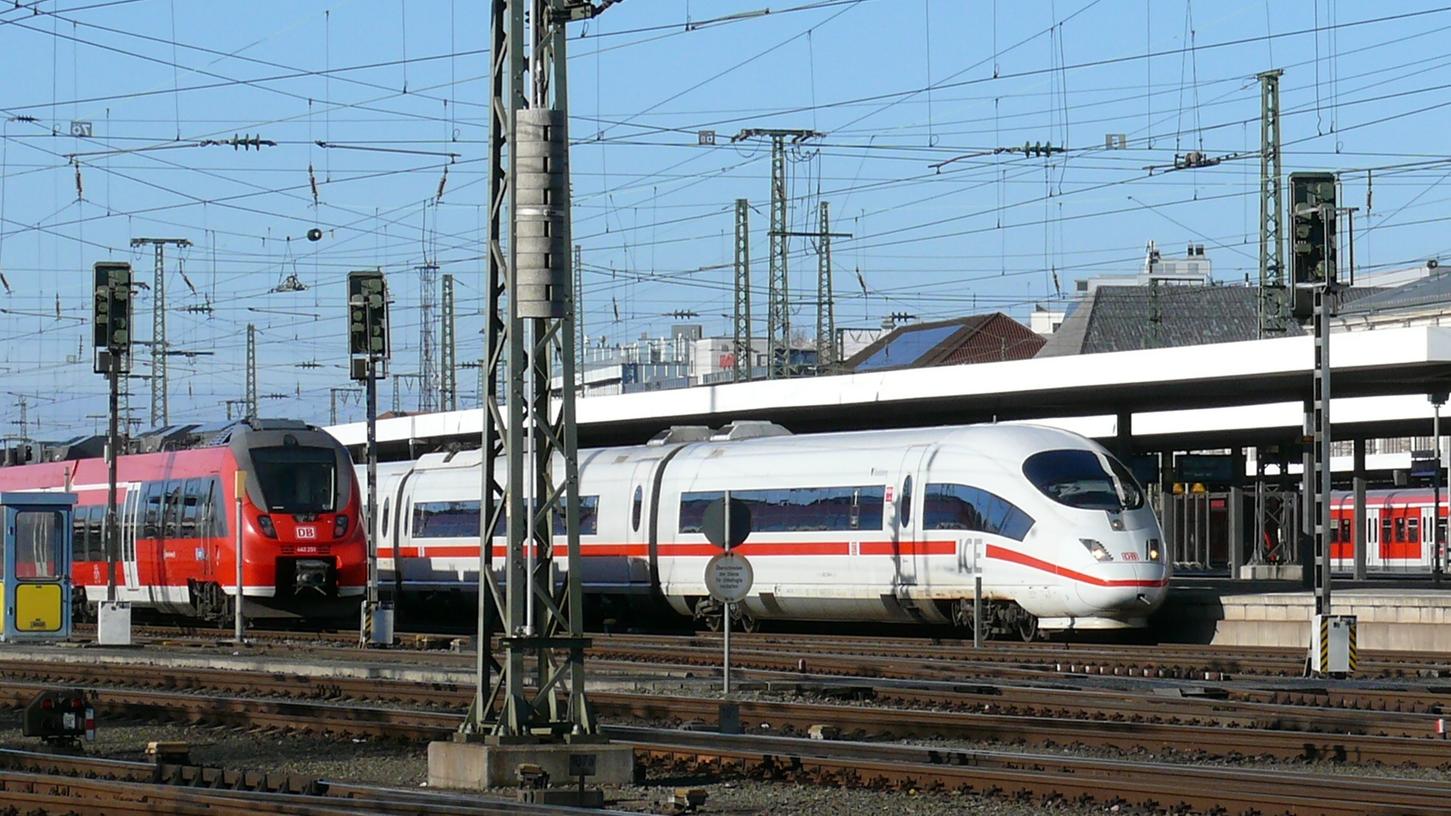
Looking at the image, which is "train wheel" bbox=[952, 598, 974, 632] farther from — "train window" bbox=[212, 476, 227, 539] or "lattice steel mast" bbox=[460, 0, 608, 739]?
"lattice steel mast" bbox=[460, 0, 608, 739]

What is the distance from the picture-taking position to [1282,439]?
54312 mm

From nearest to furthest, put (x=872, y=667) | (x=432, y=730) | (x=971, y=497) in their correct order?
(x=432, y=730), (x=872, y=667), (x=971, y=497)

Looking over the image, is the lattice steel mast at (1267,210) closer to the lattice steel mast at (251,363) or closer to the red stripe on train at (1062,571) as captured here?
the red stripe on train at (1062,571)

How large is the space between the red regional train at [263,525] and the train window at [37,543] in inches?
127

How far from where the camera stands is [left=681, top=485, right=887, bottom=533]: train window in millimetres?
29969

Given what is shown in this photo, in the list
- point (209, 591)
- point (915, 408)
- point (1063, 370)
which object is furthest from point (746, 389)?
point (209, 591)

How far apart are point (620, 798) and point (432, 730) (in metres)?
4.20

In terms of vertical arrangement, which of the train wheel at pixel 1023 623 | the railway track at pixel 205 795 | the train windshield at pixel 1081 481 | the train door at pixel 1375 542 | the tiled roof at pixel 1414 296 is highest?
the tiled roof at pixel 1414 296

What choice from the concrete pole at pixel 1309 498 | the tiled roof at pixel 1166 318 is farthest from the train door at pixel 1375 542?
the concrete pole at pixel 1309 498

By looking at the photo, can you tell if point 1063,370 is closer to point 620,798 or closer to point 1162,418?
point 1162,418

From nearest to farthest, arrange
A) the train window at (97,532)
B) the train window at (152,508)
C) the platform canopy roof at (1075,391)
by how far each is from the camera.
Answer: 1. the platform canopy roof at (1075,391)
2. the train window at (152,508)
3. the train window at (97,532)

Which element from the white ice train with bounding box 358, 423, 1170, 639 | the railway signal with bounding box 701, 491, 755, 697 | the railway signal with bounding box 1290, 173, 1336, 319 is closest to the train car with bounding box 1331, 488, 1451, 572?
the white ice train with bounding box 358, 423, 1170, 639

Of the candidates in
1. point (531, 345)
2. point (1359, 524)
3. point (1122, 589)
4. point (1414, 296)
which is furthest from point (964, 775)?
point (1414, 296)

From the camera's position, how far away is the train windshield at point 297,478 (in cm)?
3422
